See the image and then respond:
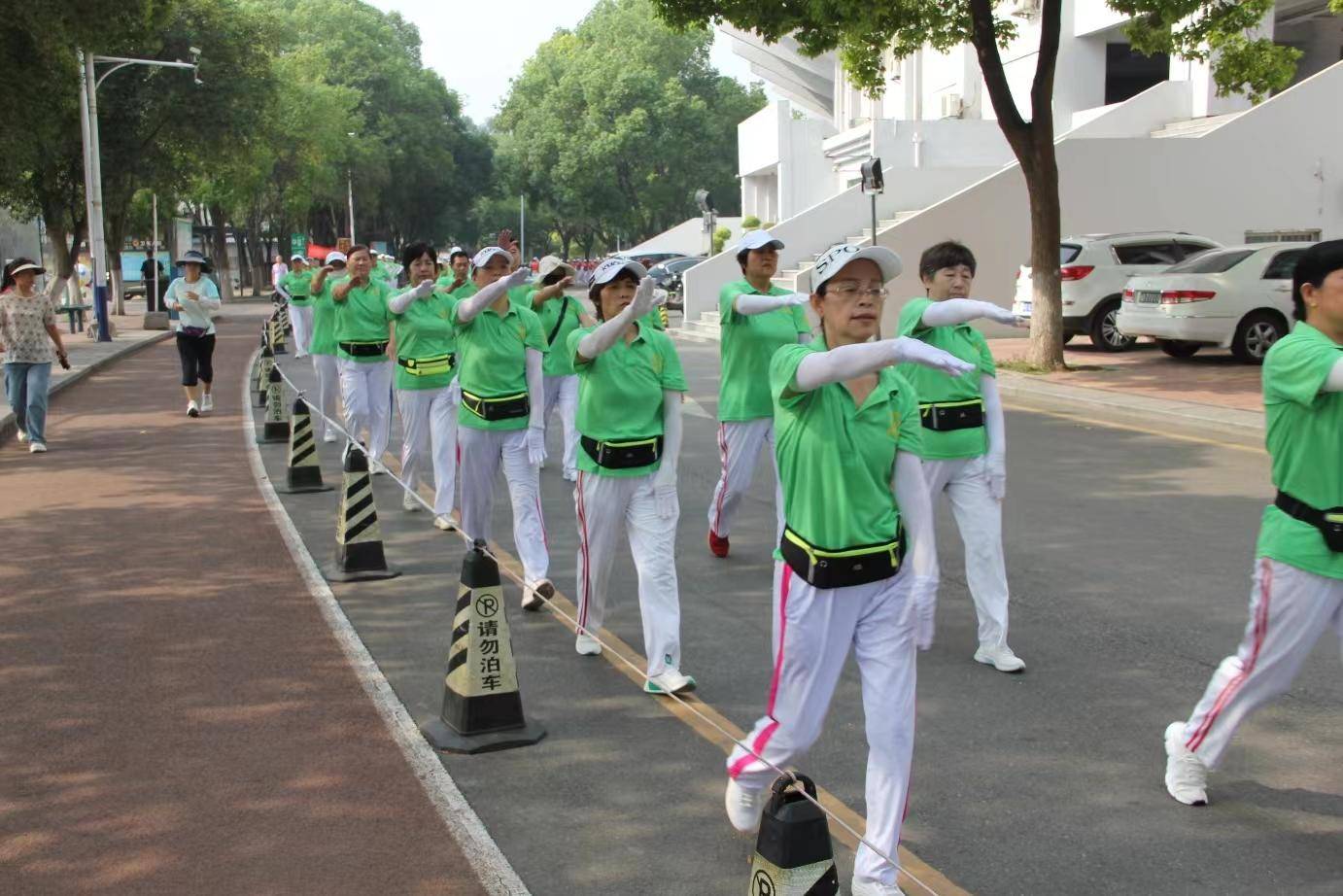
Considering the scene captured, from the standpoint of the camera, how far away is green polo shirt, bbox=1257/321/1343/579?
14.3 ft

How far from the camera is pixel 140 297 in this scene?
221 feet

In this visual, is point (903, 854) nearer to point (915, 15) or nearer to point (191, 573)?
point (191, 573)

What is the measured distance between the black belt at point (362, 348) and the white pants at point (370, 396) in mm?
81

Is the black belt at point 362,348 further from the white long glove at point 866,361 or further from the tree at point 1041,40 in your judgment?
the tree at point 1041,40

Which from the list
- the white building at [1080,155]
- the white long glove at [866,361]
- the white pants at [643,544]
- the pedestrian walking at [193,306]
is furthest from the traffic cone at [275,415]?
the white long glove at [866,361]

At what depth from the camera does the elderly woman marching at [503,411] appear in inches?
311

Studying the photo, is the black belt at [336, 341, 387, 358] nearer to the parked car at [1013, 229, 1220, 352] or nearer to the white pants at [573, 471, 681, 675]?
the white pants at [573, 471, 681, 675]

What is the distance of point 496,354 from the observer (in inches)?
316

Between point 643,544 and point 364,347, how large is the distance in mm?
6410

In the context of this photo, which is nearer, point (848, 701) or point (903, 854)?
point (903, 854)

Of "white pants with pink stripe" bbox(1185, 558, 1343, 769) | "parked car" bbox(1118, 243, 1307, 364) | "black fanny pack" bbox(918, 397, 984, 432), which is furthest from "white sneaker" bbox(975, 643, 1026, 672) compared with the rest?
"parked car" bbox(1118, 243, 1307, 364)

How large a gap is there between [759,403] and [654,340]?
7.83 feet

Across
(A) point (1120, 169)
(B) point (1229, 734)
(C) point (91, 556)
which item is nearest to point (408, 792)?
(B) point (1229, 734)

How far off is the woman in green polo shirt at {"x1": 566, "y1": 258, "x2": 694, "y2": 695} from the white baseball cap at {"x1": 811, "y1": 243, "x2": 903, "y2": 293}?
2.05 metres
